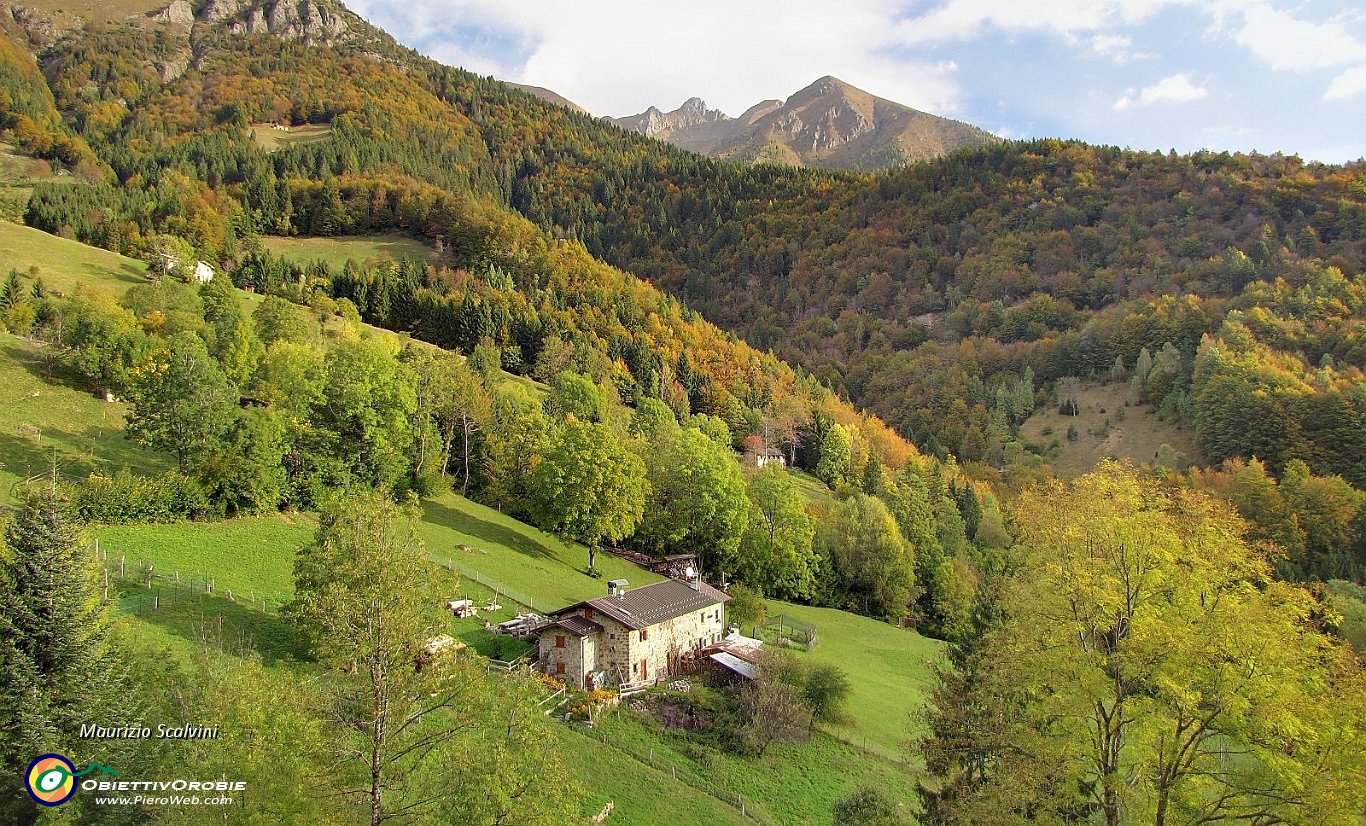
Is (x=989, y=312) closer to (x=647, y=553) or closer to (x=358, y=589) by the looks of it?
(x=647, y=553)

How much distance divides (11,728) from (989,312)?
20369 centimetres

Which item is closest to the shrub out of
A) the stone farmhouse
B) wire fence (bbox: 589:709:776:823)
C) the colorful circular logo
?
the stone farmhouse

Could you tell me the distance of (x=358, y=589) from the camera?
16234 mm

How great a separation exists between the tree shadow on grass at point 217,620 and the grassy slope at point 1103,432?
125 metres

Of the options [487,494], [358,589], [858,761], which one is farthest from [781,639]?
[358,589]

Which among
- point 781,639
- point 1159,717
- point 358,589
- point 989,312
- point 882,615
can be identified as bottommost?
point 882,615

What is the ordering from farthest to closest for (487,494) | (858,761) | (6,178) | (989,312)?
(989,312)
(6,178)
(487,494)
(858,761)

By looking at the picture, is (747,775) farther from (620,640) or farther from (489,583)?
(489,583)

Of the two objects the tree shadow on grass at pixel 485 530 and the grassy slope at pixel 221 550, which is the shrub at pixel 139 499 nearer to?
the grassy slope at pixel 221 550

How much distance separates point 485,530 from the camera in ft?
168

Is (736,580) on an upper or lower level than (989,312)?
lower

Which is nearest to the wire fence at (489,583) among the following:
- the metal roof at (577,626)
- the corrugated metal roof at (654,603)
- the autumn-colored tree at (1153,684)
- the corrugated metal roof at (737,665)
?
the corrugated metal roof at (654,603)

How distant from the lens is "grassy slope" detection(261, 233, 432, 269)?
122 metres

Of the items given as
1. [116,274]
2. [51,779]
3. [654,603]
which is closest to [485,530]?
[654,603]
